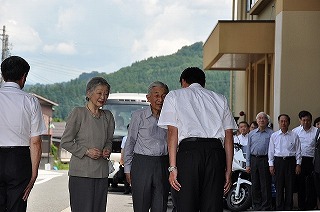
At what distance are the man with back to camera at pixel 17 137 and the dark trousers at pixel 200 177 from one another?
144cm

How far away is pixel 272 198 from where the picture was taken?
19.4 meters

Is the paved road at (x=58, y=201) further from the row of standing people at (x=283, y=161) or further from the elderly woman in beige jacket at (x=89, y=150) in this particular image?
the elderly woman in beige jacket at (x=89, y=150)

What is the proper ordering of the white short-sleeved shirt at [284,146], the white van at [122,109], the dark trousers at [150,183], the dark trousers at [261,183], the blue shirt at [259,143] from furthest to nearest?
the white van at [122,109] → the blue shirt at [259,143] → the dark trousers at [261,183] → the white short-sleeved shirt at [284,146] → the dark trousers at [150,183]

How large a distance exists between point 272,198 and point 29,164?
11.5 m

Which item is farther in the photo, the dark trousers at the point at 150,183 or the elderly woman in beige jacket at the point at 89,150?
the dark trousers at the point at 150,183

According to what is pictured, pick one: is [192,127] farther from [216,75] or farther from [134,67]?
[134,67]

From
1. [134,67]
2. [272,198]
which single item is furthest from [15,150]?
[134,67]

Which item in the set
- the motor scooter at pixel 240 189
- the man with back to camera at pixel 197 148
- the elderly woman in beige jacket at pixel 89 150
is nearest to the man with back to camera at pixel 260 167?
the motor scooter at pixel 240 189

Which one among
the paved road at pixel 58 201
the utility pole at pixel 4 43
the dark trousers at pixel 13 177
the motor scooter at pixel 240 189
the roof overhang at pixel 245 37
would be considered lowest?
the paved road at pixel 58 201

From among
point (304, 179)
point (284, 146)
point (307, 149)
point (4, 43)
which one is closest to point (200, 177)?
point (284, 146)

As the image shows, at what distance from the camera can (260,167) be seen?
18.8 meters

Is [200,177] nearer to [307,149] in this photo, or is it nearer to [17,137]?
[17,137]

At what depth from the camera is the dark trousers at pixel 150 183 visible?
1039cm

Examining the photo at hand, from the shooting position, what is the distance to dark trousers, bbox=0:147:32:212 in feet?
27.6
